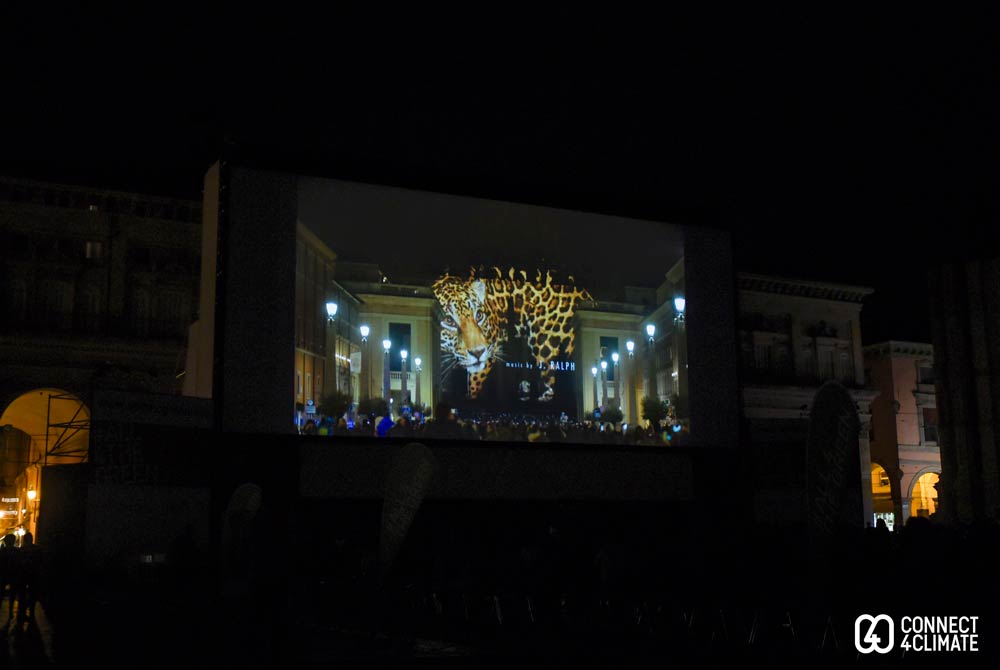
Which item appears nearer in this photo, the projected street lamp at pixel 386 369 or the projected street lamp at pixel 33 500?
the projected street lamp at pixel 386 369

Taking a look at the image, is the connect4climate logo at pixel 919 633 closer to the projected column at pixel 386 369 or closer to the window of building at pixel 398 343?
the projected column at pixel 386 369

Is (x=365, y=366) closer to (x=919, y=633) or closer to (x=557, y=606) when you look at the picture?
(x=557, y=606)

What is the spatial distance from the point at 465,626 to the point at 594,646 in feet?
7.14

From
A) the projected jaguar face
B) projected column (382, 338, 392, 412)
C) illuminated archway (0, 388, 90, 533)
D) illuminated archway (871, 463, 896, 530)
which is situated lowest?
illuminated archway (871, 463, 896, 530)

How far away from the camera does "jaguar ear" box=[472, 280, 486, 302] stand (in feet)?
72.8

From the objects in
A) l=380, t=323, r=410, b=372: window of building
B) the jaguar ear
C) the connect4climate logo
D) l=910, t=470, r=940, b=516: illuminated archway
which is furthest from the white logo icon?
l=910, t=470, r=940, b=516: illuminated archway

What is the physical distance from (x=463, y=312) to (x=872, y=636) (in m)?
14.7

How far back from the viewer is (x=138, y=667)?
8898 millimetres

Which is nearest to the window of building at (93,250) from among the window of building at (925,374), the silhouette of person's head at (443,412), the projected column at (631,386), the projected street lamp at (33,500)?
the projected street lamp at (33,500)

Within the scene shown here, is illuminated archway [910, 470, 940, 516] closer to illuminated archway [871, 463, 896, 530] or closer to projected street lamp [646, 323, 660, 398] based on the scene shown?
illuminated archway [871, 463, 896, 530]

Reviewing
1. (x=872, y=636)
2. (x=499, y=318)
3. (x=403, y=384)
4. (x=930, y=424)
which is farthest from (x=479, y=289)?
(x=930, y=424)

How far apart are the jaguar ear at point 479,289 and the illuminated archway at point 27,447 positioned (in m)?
15.1

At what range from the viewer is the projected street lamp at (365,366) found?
20750mm

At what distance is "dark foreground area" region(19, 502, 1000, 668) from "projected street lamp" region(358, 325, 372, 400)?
20.9 ft
